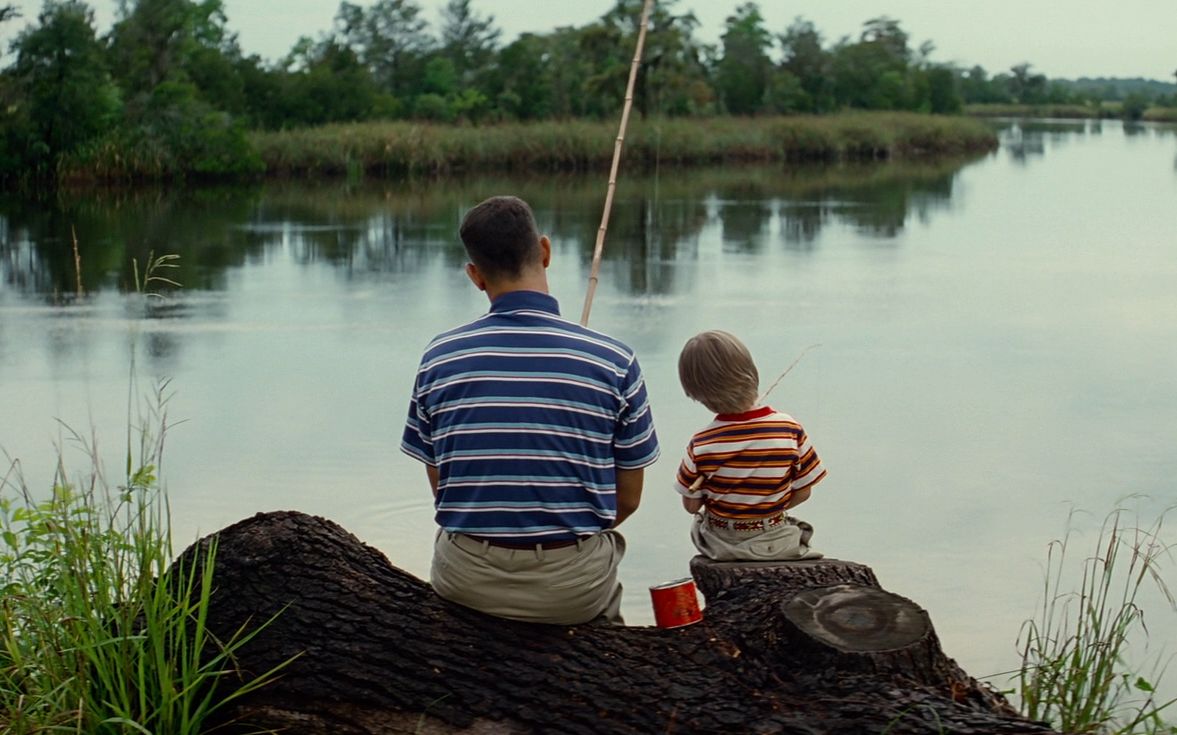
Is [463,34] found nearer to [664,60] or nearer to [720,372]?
[664,60]

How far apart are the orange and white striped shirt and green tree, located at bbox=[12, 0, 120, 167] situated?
1960 cm

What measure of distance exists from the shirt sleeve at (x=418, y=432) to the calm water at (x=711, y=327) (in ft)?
2.35

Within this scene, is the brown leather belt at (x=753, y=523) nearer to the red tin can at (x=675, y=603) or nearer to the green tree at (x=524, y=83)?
the red tin can at (x=675, y=603)

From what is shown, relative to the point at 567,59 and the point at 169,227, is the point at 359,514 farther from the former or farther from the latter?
the point at 567,59

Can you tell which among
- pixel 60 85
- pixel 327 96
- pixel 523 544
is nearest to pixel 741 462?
pixel 523 544

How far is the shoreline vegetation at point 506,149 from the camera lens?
75.9ft

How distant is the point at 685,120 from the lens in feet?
110

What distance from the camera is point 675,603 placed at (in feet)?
9.51

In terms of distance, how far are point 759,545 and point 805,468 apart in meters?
0.20

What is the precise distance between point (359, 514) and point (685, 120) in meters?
29.0

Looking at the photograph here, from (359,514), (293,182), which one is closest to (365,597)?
(359,514)

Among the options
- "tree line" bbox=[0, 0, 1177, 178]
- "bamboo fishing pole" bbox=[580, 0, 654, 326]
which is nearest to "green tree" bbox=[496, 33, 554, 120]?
"tree line" bbox=[0, 0, 1177, 178]

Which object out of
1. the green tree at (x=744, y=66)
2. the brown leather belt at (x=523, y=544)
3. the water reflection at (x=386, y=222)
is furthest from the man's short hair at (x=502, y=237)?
the green tree at (x=744, y=66)

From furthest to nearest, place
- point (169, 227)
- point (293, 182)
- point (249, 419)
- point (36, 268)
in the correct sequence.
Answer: point (293, 182) → point (169, 227) → point (36, 268) → point (249, 419)
